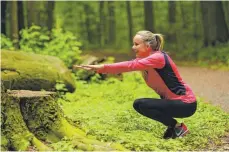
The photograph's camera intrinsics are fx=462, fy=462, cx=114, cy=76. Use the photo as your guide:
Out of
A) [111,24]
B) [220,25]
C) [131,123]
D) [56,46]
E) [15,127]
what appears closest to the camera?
[15,127]

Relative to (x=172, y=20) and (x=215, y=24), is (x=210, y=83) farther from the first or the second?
(x=172, y=20)

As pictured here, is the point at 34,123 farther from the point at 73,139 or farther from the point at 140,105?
the point at 140,105

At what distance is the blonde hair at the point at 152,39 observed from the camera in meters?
5.99

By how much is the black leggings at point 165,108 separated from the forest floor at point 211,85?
56 centimetres

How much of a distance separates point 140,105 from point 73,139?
3.46ft

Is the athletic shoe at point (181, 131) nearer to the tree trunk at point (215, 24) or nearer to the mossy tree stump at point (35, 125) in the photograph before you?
the mossy tree stump at point (35, 125)

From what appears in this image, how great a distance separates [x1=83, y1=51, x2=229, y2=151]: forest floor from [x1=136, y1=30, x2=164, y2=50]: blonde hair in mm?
1451

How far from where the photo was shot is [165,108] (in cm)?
597

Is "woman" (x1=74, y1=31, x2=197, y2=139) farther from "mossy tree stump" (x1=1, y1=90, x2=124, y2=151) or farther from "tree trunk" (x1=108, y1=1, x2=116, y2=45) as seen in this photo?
"tree trunk" (x1=108, y1=1, x2=116, y2=45)

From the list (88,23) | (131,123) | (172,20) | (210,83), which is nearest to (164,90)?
(131,123)

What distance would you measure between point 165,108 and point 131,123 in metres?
0.95

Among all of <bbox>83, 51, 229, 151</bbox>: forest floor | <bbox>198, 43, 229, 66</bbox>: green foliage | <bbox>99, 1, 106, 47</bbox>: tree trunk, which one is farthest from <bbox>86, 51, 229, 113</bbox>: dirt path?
<bbox>99, 1, 106, 47</bbox>: tree trunk

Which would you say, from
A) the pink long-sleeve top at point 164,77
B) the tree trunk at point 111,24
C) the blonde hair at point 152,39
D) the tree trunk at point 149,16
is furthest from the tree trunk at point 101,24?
the pink long-sleeve top at point 164,77

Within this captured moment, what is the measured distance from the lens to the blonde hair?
599 centimetres
